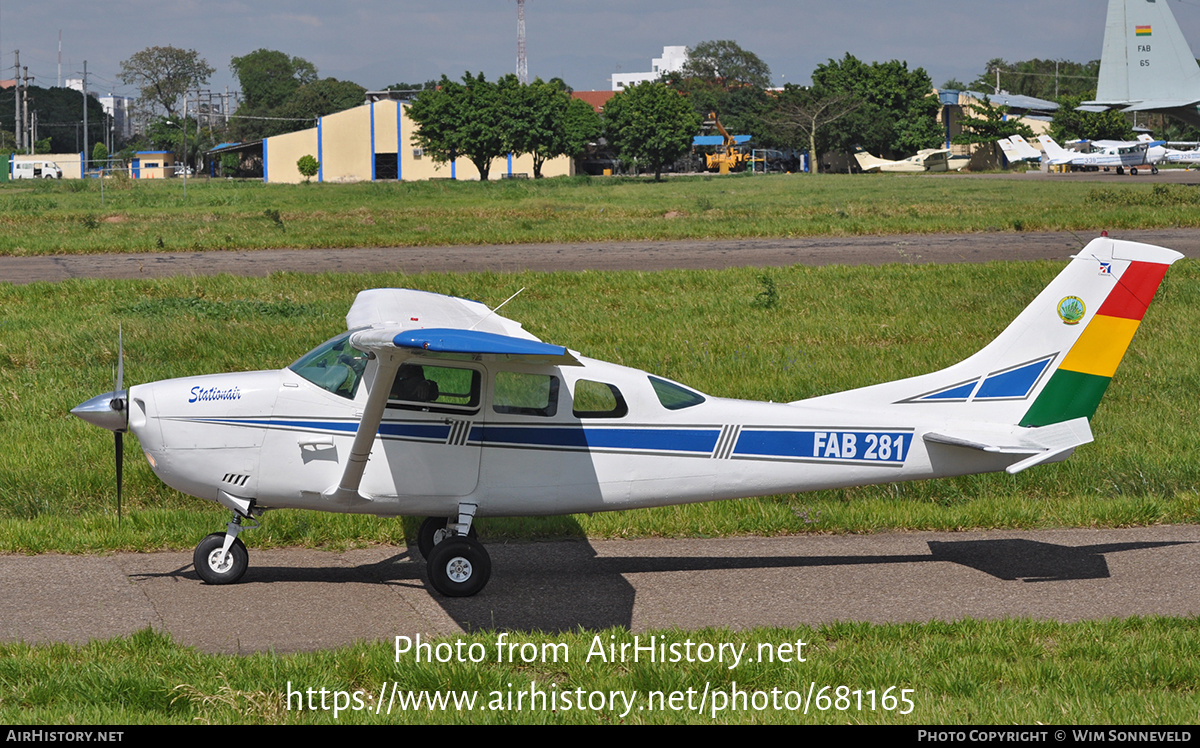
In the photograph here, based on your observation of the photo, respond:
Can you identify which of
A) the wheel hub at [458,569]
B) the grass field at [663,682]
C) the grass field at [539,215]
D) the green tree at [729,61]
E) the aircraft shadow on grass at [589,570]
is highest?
the green tree at [729,61]

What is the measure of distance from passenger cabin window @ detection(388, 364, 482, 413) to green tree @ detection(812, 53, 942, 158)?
98.7 m

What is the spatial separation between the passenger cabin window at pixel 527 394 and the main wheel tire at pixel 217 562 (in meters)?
2.24

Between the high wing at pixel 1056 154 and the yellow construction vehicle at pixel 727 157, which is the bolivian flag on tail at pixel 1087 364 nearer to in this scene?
the high wing at pixel 1056 154

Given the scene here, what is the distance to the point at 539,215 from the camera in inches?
1527

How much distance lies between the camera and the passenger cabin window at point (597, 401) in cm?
770

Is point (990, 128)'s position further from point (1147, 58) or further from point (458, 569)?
point (458, 569)

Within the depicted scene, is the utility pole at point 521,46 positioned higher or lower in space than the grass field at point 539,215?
higher

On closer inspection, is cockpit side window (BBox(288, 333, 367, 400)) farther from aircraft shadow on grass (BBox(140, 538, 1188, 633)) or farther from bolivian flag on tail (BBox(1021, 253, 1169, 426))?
bolivian flag on tail (BBox(1021, 253, 1169, 426))

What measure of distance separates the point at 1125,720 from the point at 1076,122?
113109mm

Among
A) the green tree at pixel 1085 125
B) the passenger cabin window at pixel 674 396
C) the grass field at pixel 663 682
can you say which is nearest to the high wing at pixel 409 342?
the passenger cabin window at pixel 674 396

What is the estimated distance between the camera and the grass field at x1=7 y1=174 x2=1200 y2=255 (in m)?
31.0

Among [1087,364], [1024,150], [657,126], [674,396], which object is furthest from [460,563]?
[1024,150]

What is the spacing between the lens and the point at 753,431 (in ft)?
25.7

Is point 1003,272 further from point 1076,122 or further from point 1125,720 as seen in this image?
point 1076,122
